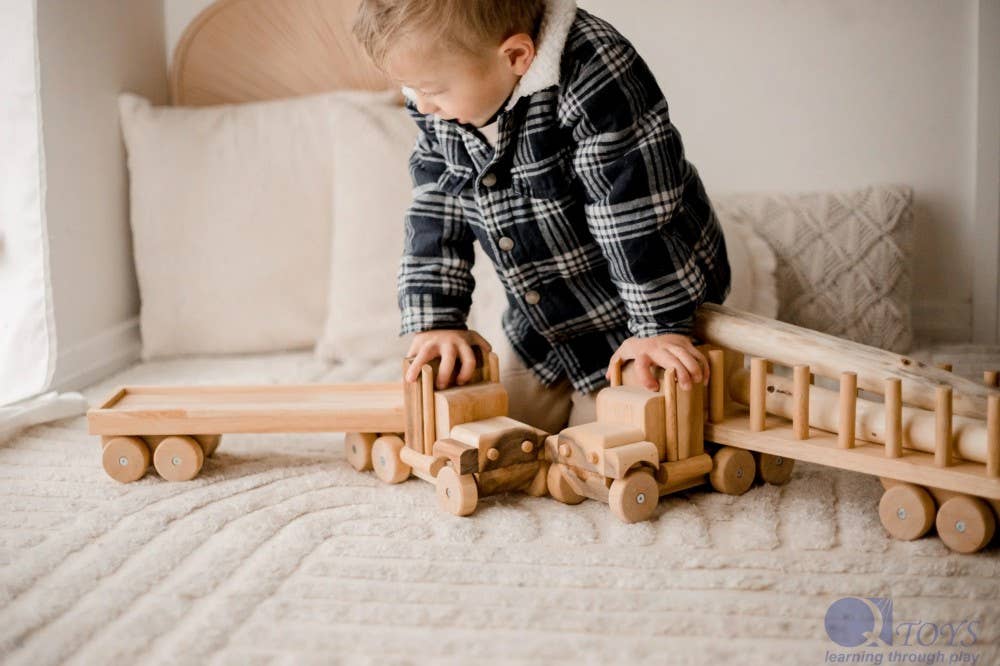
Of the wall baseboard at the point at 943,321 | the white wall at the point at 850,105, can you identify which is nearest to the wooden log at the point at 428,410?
the white wall at the point at 850,105

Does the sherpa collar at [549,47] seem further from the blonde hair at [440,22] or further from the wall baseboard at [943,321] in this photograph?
the wall baseboard at [943,321]

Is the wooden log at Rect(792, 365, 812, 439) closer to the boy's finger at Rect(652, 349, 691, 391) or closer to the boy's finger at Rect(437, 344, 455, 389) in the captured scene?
the boy's finger at Rect(652, 349, 691, 391)

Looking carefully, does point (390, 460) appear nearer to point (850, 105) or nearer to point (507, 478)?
point (507, 478)

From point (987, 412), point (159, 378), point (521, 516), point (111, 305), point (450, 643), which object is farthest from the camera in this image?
point (111, 305)

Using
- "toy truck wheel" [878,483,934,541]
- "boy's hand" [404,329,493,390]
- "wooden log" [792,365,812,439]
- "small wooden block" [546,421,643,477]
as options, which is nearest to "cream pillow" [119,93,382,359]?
"boy's hand" [404,329,493,390]

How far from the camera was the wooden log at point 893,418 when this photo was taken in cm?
100

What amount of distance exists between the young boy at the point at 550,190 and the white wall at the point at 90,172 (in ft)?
2.46

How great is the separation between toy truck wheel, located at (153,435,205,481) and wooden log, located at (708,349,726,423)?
2.08 ft

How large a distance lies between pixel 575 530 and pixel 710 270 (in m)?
0.42

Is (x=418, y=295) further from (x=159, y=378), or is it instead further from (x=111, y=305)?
(x=111, y=305)

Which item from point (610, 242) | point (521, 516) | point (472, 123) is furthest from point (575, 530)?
point (472, 123)

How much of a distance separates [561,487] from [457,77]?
0.48 metres

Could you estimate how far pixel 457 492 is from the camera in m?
1.11

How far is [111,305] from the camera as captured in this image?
1928mm
